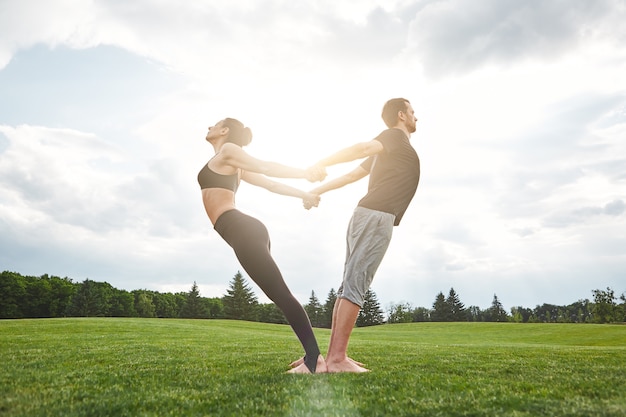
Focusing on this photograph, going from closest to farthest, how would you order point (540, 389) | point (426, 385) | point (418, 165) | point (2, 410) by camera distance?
point (2, 410) → point (540, 389) → point (426, 385) → point (418, 165)

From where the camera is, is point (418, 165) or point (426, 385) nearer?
point (426, 385)

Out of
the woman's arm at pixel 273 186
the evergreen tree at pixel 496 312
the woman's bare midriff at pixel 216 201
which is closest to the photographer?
the woman's bare midriff at pixel 216 201

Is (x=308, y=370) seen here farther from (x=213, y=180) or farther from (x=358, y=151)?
(x=358, y=151)

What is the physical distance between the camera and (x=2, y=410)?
2777 mm

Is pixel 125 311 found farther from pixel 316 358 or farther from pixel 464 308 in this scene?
pixel 316 358

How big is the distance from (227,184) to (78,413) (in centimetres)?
300

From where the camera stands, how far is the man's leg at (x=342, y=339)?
4.58 metres

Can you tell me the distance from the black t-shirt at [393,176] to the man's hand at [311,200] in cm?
107

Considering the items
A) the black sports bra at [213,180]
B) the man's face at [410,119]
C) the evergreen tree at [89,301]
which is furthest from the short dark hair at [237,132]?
the evergreen tree at [89,301]

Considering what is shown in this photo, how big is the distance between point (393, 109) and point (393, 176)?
1078 millimetres

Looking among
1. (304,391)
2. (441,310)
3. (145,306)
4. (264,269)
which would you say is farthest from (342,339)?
(145,306)

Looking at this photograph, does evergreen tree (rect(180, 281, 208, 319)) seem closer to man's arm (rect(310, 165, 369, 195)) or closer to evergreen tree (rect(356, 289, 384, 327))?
evergreen tree (rect(356, 289, 384, 327))

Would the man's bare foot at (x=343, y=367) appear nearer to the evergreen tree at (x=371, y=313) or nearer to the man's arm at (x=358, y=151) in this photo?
the man's arm at (x=358, y=151)

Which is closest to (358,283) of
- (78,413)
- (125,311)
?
(78,413)
